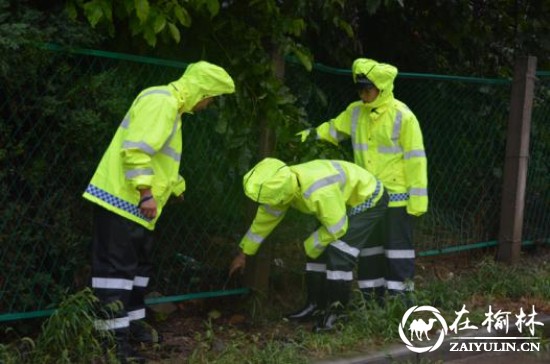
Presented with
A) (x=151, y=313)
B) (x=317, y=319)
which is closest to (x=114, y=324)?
(x=151, y=313)

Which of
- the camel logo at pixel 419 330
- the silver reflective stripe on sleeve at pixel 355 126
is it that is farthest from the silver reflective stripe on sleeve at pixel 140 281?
the silver reflective stripe on sleeve at pixel 355 126

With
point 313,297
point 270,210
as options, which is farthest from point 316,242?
point 313,297

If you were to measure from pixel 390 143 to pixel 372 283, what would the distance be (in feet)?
3.00

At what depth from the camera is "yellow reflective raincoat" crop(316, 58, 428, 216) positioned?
5.43 meters

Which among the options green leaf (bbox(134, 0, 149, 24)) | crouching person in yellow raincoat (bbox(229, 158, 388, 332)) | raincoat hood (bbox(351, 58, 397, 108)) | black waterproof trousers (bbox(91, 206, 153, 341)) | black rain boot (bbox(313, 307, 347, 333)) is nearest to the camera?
black waterproof trousers (bbox(91, 206, 153, 341))

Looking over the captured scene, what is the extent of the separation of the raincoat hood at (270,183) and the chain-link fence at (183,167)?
1.35ft

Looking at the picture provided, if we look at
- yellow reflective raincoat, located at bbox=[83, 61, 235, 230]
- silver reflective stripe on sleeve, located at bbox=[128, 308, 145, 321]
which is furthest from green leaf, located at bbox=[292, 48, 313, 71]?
silver reflective stripe on sleeve, located at bbox=[128, 308, 145, 321]

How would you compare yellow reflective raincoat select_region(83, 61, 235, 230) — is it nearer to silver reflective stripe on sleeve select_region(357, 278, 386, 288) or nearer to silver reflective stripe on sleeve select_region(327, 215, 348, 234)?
silver reflective stripe on sleeve select_region(327, 215, 348, 234)

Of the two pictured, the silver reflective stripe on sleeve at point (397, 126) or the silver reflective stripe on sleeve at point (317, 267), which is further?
the silver reflective stripe on sleeve at point (397, 126)

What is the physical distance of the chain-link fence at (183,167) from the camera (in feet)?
14.2

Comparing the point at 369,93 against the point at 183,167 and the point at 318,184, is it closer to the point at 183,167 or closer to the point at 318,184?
the point at 318,184

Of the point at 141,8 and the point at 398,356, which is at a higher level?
the point at 141,8

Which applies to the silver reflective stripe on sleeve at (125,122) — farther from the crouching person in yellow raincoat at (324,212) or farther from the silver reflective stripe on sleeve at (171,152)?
the crouching person in yellow raincoat at (324,212)

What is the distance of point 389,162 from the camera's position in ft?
18.2
